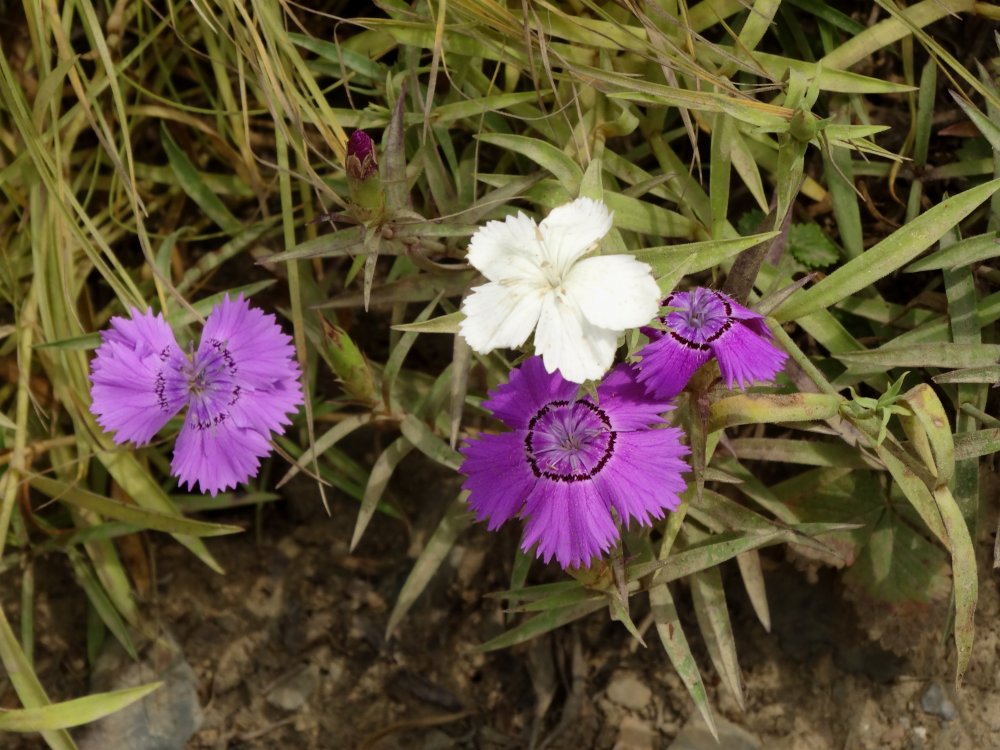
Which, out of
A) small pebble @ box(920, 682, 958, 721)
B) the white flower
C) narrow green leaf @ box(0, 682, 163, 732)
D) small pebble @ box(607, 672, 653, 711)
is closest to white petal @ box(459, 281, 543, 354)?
the white flower

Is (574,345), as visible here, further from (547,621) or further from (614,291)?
(547,621)

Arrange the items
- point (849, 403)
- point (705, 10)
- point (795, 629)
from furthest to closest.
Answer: point (795, 629) → point (705, 10) → point (849, 403)

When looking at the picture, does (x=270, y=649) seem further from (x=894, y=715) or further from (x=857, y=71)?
(x=857, y=71)

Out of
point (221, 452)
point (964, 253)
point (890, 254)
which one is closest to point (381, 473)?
point (221, 452)

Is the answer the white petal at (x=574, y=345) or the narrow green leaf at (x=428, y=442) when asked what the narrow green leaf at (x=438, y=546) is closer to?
the narrow green leaf at (x=428, y=442)

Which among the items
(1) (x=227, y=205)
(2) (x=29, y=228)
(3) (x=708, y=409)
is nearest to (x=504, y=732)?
(3) (x=708, y=409)

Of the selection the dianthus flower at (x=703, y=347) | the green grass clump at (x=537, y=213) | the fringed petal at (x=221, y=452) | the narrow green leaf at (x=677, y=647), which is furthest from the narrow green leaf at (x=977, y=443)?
the fringed petal at (x=221, y=452)
